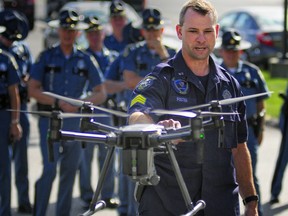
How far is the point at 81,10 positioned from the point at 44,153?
462 inches

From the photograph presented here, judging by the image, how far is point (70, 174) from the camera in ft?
28.7

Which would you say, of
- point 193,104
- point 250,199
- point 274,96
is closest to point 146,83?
point 193,104

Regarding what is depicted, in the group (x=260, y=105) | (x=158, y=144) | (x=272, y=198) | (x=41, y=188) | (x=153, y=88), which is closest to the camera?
(x=158, y=144)

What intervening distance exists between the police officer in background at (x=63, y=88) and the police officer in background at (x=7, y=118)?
0.18 meters

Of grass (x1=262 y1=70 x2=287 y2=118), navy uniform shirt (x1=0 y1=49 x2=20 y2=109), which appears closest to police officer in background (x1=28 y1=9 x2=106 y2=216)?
navy uniform shirt (x1=0 y1=49 x2=20 y2=109)

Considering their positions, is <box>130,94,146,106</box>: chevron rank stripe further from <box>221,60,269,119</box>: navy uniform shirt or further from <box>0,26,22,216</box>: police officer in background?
<box>221,60,269,119</box>: navy uniform shirt

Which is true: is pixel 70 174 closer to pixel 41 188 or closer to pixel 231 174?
pixel 41 188

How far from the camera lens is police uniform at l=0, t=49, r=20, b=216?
873 cm

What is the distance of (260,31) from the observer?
75.3ft

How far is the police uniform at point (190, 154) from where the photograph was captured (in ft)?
16.1

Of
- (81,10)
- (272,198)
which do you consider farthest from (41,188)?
(81,10)

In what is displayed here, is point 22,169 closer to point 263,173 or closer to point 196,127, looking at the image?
point 263,173

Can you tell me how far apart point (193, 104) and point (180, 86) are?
0.40ft

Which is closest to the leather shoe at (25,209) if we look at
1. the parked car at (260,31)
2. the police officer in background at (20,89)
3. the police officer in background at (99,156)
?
the police officer in background at (20,89)
